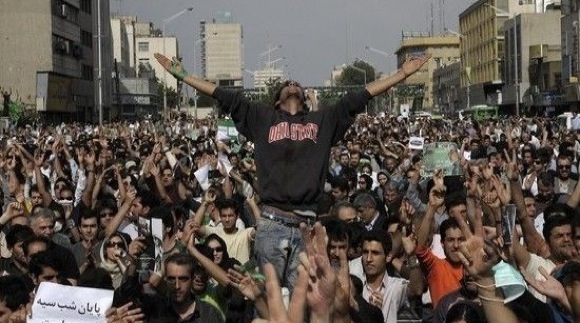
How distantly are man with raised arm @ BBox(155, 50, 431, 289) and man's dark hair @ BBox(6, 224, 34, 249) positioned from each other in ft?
7.83

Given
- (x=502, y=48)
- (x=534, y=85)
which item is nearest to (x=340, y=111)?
(x=534, y=85)

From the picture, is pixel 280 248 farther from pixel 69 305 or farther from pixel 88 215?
pixel 88 215

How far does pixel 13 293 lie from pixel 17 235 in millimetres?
2727

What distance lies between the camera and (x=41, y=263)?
27.2ft

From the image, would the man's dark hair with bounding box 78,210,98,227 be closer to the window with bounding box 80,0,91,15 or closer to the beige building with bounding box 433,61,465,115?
the window with bounding box 80,0,91,15

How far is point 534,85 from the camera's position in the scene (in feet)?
318

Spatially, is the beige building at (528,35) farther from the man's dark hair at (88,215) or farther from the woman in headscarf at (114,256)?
the woman in headscarf at (114,256)

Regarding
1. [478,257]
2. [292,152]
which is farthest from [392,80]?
[478,257]

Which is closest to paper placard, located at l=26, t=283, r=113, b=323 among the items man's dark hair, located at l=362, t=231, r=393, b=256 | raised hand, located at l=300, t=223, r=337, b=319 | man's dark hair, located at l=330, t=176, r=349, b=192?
raised hand, located at l=300, t=223, r=337, b=319

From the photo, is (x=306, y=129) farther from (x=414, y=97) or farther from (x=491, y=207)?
(x=414, y=97)

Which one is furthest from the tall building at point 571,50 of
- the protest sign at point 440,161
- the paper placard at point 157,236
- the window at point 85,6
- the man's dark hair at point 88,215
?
the paper placard at point 157,236

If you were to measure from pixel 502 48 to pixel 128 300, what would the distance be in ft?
358

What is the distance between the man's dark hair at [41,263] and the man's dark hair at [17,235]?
1194 millimetres

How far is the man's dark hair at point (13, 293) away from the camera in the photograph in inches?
276
